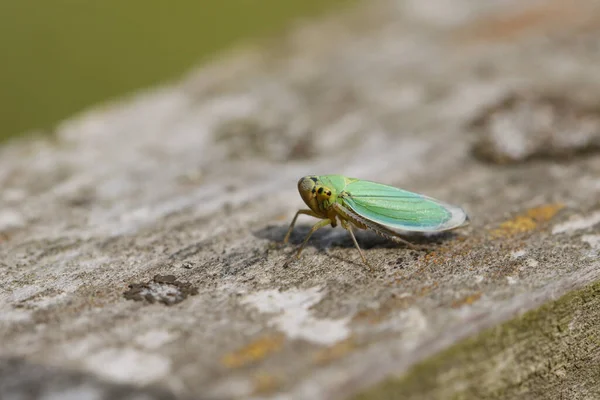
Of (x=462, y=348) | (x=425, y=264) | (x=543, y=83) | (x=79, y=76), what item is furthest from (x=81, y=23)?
(x=462, y=348)

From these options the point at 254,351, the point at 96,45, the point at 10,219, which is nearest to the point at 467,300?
the point at 254,351

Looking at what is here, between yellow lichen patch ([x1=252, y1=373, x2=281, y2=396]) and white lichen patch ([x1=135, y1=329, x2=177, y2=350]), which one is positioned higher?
white lichen patch ([x1=135, y1=329, x2=177, y2=350])

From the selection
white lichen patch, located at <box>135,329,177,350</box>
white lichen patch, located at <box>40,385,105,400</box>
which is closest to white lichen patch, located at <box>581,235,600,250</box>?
white lichen patch, located at <box>135,329,177,350</box>

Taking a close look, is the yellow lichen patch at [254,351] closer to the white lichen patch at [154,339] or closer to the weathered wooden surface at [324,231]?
the weathered wooden surface at [324,231]

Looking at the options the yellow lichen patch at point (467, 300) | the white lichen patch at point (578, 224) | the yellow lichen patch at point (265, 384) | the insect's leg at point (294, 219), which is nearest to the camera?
the yellow lichen patch at point (265, 384)

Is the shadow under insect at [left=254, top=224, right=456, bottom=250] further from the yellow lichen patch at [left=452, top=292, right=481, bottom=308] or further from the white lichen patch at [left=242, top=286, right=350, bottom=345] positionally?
the yellow lichen patch at [left=452, top=292, right=481, bottom=308]

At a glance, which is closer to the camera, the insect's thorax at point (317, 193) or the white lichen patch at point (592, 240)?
the white lichen patch at point (592, 240)

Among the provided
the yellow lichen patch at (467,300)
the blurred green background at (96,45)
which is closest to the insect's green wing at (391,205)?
the yellow lichen patch at (467,300)
